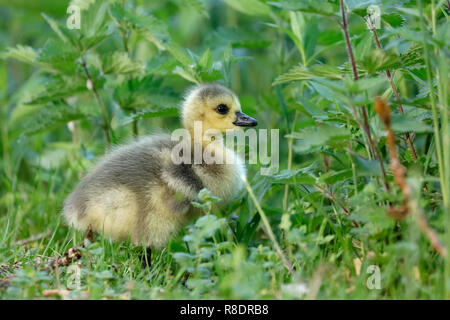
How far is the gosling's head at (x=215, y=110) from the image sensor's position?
2820 mm

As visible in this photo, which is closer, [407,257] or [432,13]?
[407,257]

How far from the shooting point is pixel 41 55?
2.99 m

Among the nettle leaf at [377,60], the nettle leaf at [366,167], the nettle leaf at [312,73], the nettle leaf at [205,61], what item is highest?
the nettle leaf at [205,61]

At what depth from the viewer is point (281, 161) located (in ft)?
13.0

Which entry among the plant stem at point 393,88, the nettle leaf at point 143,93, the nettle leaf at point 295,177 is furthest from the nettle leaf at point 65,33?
the plant stem at point 393,88

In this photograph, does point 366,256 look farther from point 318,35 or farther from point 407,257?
point 318,35

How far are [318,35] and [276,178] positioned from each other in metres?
1.05

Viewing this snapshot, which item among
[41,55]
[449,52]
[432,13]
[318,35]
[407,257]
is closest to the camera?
[407,257]

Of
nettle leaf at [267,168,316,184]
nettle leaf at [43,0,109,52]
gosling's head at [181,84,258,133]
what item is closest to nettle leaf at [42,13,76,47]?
nettle leaf at [43,0,109,52]

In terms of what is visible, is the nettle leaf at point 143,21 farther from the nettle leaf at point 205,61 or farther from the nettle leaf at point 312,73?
the nettle leaf at point 312,73

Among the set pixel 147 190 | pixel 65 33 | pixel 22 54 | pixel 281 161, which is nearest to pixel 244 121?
pixel 147 190

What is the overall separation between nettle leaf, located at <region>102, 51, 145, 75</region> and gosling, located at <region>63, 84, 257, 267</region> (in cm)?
46

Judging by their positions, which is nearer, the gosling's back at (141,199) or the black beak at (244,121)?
the gosling's back at (141,199)
